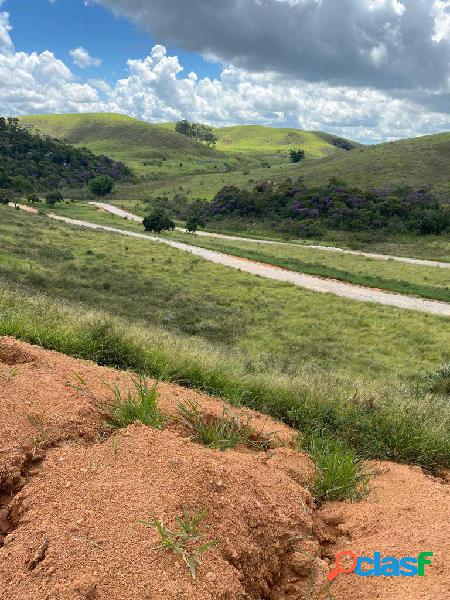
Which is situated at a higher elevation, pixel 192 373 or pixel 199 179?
pixel 199 179

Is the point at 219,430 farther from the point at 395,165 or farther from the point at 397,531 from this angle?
the point at 395,165

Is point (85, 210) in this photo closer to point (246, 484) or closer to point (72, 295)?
point (72, 295)

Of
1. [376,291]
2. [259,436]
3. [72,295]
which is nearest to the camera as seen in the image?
[259,436]

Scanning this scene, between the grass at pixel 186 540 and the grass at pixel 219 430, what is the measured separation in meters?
1.55

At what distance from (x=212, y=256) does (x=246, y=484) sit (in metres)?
39.5

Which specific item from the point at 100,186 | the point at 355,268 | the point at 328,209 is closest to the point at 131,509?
the point at 355,268

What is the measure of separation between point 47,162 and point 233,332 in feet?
348

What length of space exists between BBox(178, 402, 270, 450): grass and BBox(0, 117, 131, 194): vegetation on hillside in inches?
4042

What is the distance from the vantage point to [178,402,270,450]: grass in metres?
5.30

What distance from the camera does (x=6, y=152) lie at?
4409 inches

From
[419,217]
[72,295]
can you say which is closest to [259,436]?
[72,295]

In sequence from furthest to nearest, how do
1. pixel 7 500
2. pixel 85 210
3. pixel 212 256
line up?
pixel 85 210
pixel 212 256
pixel 7 500

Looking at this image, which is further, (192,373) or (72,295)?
(72,295)

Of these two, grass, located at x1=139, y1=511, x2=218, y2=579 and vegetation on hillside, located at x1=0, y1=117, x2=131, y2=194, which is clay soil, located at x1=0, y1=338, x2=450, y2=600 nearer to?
grass, located at x1=139, y1=511, x2=218, y2=579
